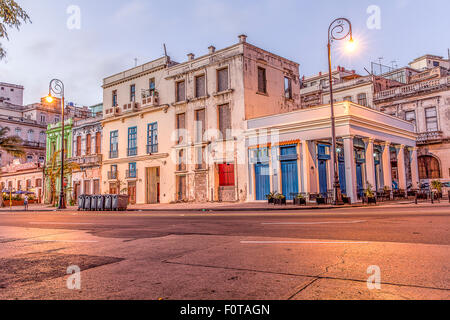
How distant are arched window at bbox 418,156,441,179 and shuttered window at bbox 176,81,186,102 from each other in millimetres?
22426

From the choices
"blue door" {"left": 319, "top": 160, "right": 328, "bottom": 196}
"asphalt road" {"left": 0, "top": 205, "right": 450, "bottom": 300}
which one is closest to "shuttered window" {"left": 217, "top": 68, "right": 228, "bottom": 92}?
"blue door" {"left": 319, "top": 160, "right": 328, "bottom": 196}

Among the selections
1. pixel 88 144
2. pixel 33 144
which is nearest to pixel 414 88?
pixel 88 144

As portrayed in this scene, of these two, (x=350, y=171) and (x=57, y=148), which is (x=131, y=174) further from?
(x=350, y=171)

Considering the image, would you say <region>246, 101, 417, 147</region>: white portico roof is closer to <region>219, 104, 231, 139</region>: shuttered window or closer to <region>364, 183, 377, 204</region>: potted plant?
<region>219, 104, 231, 139</region>: shuttered window

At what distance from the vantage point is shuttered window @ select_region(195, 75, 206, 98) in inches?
1225

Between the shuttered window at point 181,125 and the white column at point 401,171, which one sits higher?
the shuttered window at point 181,125

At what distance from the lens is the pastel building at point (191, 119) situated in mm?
28500

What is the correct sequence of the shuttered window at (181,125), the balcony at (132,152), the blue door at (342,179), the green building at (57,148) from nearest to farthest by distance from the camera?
the blue door at (342,179) → the shuttered window at (181,125) → the balcony at (132,152) → the green building at (57,148)

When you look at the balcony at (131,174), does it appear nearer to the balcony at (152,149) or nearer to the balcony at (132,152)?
the balcony at (132,152)

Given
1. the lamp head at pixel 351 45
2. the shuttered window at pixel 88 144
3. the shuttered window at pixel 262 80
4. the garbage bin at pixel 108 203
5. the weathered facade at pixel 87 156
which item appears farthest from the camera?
the shuttered window at pixel 88 144

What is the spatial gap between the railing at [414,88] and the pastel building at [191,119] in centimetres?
869

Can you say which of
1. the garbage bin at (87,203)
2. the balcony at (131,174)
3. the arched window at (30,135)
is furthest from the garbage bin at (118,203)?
the arched window at (30,135)

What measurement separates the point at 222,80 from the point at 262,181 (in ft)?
30.8
